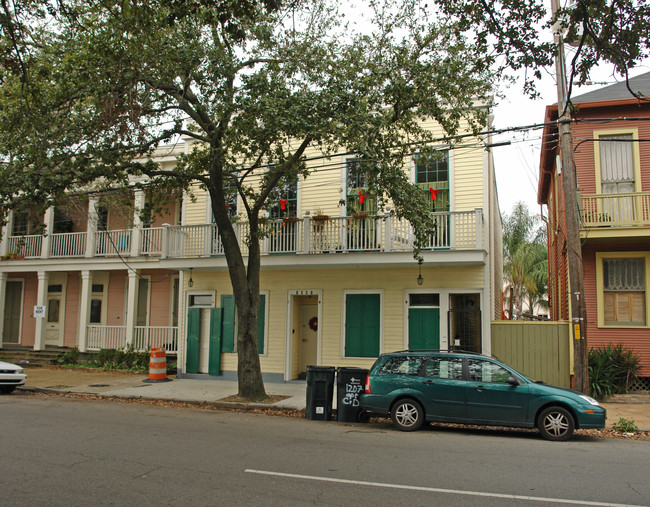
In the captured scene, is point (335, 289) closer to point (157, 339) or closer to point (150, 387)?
point (150, 387)

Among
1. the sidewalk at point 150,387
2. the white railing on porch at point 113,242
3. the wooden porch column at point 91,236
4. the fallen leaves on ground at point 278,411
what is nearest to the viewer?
the fallen leaves on ground at point 278,411

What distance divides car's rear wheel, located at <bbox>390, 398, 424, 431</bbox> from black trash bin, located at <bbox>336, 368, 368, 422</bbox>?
0.96m

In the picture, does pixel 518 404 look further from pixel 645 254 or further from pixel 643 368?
pixel 645 254

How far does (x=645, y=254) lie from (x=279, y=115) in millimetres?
9941

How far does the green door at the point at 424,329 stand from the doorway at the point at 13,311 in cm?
1776

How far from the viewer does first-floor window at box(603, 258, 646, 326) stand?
1377cm

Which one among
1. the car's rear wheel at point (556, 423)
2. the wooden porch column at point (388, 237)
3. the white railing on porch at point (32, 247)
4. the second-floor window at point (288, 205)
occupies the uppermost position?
the second-floor window at point (288, 205)

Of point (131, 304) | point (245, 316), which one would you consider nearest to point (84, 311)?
point (131, 304)

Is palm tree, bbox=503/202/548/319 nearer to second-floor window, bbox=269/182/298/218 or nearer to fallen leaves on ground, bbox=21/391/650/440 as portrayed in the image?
second-floor window, bbox=269/182/298/218

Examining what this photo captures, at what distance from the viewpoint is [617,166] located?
46.9 ft

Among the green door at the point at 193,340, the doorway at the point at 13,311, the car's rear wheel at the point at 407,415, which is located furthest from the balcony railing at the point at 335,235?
the doorway at the point at 13,311

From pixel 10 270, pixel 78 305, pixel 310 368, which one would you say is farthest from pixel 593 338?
pixel 10 270

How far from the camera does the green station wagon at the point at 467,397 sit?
898 cm

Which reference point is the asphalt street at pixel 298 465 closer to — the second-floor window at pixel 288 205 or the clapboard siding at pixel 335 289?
the clapboard siding at pixel 335 289
